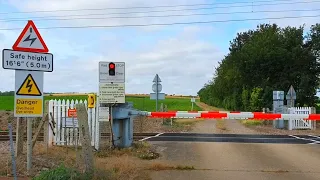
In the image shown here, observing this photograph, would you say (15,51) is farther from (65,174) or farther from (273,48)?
(273,48)

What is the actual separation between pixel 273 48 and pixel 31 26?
39.6 m

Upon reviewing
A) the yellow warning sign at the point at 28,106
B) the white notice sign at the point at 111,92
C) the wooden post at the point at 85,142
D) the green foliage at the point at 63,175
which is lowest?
the green foliage at the point at 63,175

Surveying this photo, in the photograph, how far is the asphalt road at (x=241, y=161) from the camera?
9125 millimetres

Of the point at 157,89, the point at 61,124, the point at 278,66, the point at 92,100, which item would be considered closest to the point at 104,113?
the point at 92,100

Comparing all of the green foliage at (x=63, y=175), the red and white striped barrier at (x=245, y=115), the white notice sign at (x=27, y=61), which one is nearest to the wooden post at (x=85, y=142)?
the green foliage at (x=63, y=175)

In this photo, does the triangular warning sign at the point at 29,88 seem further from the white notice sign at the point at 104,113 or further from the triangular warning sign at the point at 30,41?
the white notice sign at the point at 104,113

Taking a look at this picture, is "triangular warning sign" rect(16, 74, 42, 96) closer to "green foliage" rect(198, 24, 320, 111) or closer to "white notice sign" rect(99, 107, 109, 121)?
"white notice sign" rect(99, 107, 109, 121)

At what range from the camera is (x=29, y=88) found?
8195 millimetres

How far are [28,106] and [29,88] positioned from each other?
13.0 inches

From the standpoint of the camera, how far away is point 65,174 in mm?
7398

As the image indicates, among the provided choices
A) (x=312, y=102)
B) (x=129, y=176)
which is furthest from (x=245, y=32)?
(x=129, y=176)

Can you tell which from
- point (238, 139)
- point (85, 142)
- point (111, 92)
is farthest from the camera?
point (238, 139)

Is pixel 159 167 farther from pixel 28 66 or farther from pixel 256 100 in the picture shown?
pixel 256 100

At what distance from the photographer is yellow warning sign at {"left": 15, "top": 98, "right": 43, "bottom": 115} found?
802 cm
